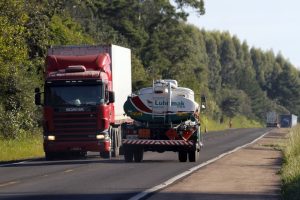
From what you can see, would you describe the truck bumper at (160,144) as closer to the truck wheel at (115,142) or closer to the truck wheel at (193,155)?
the truck wheel at (193,155)

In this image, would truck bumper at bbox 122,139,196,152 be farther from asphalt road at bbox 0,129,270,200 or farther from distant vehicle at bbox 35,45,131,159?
distant vehicle at bbox 35,45,131,159

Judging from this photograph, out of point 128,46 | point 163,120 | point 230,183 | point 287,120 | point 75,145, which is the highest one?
point 128,46

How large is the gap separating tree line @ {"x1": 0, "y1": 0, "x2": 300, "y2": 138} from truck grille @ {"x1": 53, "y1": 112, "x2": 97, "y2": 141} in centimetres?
681

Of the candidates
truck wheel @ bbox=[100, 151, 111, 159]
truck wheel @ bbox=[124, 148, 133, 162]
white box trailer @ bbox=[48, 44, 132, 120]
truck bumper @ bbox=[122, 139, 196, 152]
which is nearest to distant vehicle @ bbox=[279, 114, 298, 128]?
white box trailer @ bbox=[48, 44, 132, 120]

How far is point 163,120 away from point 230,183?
9491 millimetres

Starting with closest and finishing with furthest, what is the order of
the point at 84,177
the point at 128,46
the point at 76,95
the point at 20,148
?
the point at 84,177, the point at 76,95, the point at 20,148, the point at 128,46

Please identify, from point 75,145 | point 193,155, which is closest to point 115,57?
point 75,145

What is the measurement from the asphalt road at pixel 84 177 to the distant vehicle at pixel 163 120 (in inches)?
30.6

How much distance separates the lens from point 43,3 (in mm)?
55156

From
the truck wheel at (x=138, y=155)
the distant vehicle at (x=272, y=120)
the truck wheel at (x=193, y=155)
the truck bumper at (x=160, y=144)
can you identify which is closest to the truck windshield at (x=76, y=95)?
the truck bumper at (x=160, y=144)

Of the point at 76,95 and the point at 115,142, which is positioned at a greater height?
the point at 76,95

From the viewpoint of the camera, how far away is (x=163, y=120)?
110 ft

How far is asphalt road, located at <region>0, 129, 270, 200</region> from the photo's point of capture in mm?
21188

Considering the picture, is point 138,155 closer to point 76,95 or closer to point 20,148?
→ point 76,95
